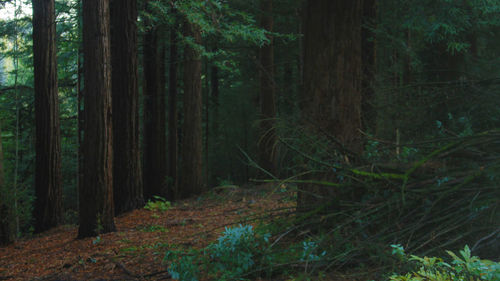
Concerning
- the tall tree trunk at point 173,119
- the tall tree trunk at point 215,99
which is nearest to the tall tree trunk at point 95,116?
the tall tree trunk at point 173,119

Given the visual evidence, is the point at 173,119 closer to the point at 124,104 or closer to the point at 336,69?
the point at 124,104

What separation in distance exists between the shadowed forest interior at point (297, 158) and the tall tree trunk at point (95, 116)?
0.08 ft

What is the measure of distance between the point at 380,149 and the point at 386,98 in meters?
0.94

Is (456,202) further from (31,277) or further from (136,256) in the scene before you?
(31,277)

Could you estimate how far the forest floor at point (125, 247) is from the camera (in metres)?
4.96

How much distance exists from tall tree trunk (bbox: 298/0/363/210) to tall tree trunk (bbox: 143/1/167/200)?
9316 millimetres

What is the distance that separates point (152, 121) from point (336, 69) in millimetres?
9605

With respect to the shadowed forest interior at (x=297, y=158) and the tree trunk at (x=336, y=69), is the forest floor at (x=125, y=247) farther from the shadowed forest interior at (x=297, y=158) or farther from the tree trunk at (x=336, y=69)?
the tree trunk at (x=336, y=69)

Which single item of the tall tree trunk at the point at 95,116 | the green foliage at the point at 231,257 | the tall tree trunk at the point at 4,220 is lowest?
the tall tree trunk at the point at 4,220

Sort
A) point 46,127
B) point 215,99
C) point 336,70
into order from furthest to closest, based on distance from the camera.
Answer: point 215,99 < point 46,127 < point 336,70

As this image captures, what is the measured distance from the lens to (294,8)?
14.2 m

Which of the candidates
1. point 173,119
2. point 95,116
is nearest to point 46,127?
point 95,116

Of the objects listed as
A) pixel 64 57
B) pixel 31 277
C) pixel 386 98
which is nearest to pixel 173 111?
pixel 64 57

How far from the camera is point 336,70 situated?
5.06m
